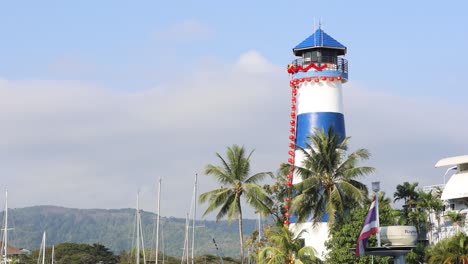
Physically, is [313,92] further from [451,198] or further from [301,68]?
[451,198]

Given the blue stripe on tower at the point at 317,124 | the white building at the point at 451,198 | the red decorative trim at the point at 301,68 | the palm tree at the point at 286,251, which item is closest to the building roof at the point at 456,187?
the white building at the point at 451,198

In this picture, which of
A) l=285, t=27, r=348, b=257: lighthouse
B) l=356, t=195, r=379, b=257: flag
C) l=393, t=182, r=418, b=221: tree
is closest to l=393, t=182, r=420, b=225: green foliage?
l=393, t=182, r=418, b=221: tree

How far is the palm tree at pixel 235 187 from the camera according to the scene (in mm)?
72625

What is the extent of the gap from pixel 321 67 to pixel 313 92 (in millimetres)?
2499

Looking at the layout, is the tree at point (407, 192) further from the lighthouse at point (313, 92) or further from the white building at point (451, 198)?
the lighthouse at point (313, 92)

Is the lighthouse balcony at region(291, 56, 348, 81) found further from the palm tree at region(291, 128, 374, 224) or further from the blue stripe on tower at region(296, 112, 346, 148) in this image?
the palm tree at region(291, 128, 374, 224)

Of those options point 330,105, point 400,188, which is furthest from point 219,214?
point 400,188

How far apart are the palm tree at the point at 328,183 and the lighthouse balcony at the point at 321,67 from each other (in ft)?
29.8

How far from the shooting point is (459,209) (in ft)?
292

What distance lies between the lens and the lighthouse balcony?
7644 centimetres

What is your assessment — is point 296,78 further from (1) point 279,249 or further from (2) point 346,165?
(1) point 279,249

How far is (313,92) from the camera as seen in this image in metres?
75.8

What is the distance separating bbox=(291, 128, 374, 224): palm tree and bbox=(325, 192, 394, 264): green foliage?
125cm

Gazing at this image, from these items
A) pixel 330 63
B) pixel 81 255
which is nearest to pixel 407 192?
pixel 330 63
